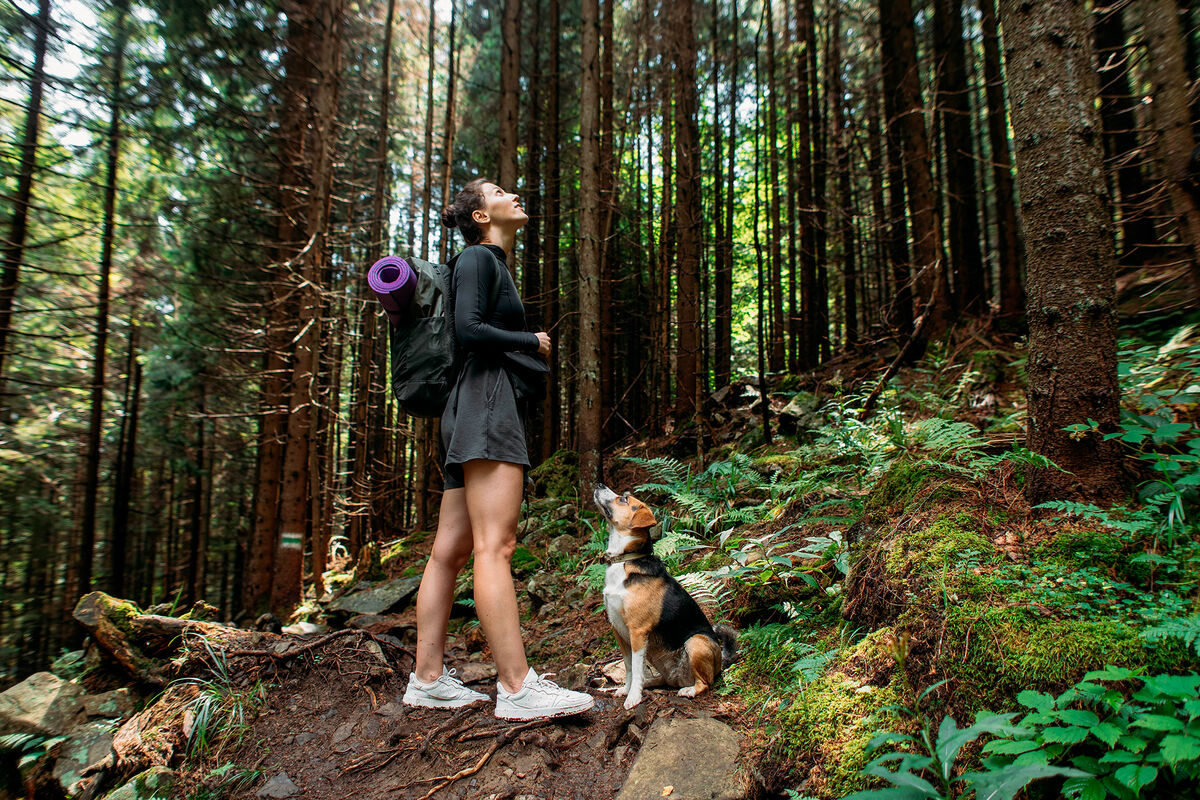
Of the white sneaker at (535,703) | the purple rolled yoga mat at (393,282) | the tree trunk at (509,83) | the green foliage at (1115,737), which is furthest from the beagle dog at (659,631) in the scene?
the tree trunk at (509,83)

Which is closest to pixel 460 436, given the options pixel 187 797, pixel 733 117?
pixel 187 797

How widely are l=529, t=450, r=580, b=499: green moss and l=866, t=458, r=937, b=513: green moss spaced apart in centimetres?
528

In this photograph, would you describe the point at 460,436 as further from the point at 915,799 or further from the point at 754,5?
the point at 754,5

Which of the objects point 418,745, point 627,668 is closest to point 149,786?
point 418,745

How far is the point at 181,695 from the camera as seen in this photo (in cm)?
318

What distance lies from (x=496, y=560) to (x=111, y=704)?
275 centimetres

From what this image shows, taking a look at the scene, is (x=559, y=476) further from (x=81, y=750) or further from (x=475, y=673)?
(x=81, y=750)

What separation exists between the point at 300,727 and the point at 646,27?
11.7m

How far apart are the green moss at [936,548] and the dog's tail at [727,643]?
3.24 feet

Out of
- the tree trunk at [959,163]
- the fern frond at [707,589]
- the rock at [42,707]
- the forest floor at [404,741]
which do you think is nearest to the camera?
the forest floor at [404,741]

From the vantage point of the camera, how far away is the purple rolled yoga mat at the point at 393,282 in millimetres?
2684

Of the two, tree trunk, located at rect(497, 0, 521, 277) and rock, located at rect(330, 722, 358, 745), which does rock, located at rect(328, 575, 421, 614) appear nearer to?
rock, located at rect(330, 722, 358, 745)

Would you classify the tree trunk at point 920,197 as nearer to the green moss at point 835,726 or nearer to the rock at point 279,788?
the green moss at point 835,726

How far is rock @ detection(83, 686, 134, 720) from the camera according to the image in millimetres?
3256
